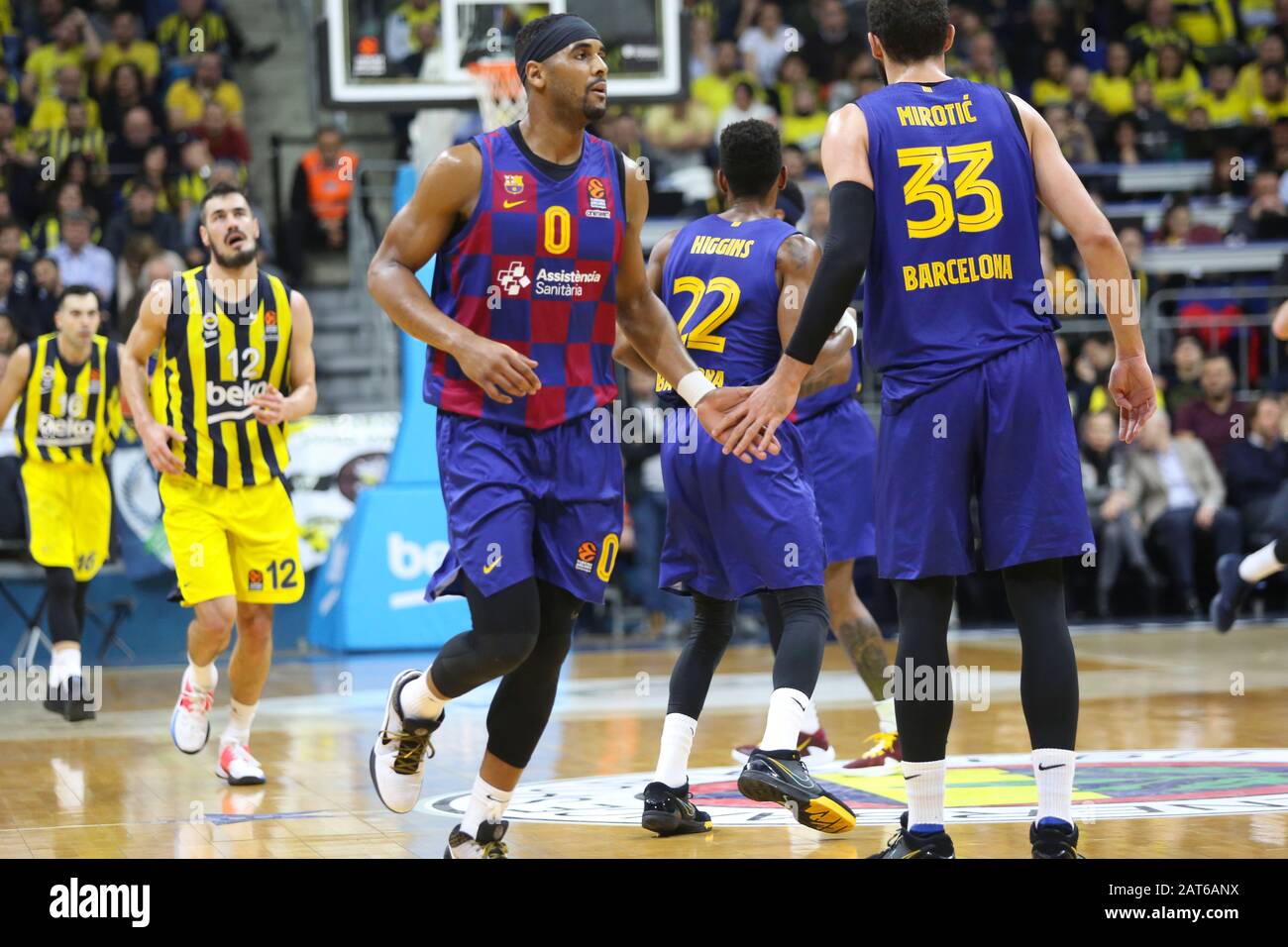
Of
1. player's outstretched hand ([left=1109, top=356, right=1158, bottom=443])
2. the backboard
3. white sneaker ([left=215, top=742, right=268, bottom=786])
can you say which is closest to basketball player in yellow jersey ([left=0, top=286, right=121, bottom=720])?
the backboard

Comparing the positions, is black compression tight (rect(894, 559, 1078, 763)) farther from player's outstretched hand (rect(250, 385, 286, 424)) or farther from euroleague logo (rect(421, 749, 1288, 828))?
player's outstretched hand (rect(250, 385, 286, 424))

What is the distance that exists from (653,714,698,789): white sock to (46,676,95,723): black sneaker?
15.3 ft

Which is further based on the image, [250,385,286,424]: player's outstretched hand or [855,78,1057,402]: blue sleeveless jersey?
[250,385,286,424]: player's outstretched hand

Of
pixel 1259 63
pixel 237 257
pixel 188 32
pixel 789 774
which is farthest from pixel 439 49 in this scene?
pixel 1259 63

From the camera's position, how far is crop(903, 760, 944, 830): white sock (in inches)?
183

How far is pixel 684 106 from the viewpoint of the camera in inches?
653


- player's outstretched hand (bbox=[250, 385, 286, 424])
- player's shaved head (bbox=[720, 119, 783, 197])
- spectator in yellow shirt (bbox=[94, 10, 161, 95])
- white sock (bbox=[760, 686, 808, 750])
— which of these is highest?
spectator in yellow shirt (bbox=[94, 10, 161, 95])

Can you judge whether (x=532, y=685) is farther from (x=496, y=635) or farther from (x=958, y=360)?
(x=958, y=360)

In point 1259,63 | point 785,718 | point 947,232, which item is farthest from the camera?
point 1259,63

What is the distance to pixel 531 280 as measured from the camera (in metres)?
4.87

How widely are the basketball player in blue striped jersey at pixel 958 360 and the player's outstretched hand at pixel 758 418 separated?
8 cm

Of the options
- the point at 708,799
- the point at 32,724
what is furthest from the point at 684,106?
the point at 708,799

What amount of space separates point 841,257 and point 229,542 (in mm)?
3541
